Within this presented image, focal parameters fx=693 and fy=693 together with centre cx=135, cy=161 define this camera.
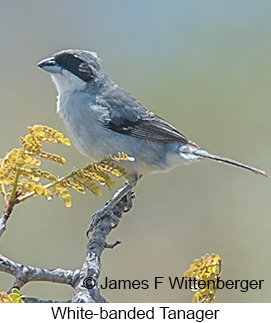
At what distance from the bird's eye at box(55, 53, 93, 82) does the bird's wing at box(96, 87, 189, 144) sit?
0.16 metres

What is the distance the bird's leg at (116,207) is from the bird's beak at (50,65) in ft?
2.48

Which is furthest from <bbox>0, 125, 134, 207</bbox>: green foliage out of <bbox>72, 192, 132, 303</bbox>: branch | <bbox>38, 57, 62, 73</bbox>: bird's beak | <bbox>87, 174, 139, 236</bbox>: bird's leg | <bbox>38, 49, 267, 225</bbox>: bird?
<bbox>38, 57, 62, 73</bbox>: bird's beak

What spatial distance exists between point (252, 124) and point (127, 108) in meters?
2.83

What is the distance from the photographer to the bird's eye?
3.96m

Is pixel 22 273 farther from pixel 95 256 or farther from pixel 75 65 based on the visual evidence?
pixel 75 65

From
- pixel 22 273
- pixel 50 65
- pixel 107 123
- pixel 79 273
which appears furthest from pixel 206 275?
pixel 50 65

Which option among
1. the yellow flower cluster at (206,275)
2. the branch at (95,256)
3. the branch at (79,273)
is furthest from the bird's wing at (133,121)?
the yellow flower cluster at (206,275)

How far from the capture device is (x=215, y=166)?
20.4ft

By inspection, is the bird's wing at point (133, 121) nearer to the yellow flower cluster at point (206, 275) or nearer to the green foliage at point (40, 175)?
the green foliage at point (40, 175)

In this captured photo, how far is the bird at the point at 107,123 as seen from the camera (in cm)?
387

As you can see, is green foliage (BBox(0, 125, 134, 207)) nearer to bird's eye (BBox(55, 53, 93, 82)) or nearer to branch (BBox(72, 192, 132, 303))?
branch (BBox(72, 192, 132, 303))

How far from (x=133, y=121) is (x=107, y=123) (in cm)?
19
